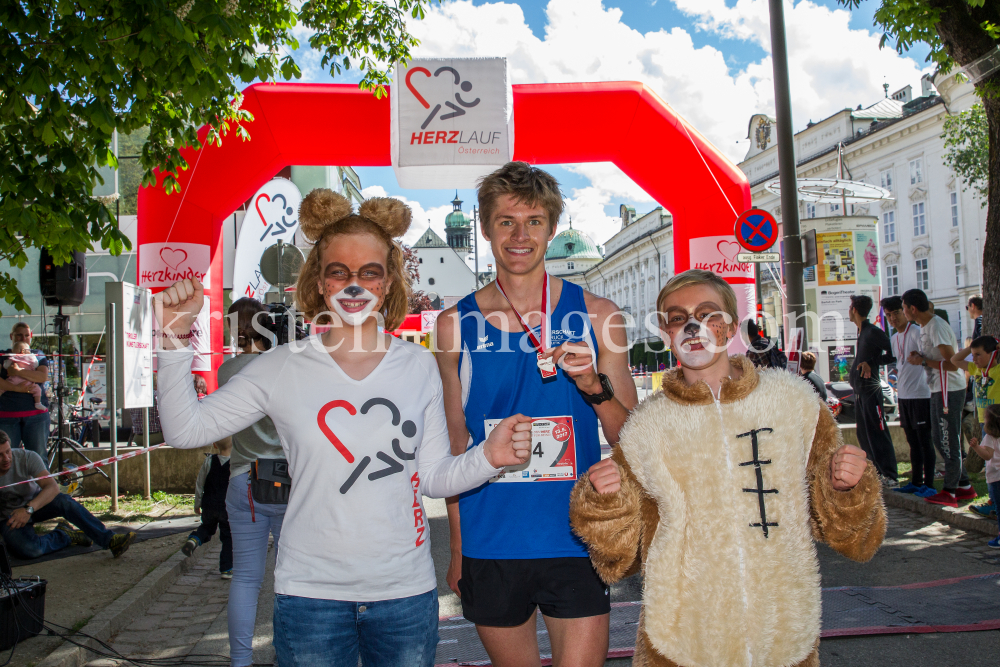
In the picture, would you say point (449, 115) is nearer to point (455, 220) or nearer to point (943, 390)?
point (943, 390)

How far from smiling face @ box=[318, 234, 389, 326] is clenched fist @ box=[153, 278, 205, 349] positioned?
0.38 meters

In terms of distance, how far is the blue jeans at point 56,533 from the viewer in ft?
19.2

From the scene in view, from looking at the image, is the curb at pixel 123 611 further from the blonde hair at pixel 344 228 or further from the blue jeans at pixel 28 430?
the blue jeans at pixel 28 430

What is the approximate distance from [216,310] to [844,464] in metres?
8.35

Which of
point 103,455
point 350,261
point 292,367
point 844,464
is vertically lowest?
point 103,455

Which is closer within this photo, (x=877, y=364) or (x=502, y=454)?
(x=502, y=454)

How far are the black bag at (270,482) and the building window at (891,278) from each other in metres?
42.4

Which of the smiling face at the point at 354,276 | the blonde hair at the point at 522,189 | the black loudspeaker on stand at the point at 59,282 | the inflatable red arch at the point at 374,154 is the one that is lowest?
the smiling face at the point at 354,276

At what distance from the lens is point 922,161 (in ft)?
122

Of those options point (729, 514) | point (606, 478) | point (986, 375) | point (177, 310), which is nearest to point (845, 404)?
point (986, 375)

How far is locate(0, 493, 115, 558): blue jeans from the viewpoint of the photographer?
5844 mm

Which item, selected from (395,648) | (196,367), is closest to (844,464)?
(395,648)

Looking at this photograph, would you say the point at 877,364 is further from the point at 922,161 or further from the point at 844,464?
the point at 922,161

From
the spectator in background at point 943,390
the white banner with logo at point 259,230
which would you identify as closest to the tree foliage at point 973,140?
the spectator in background at point 943,390
